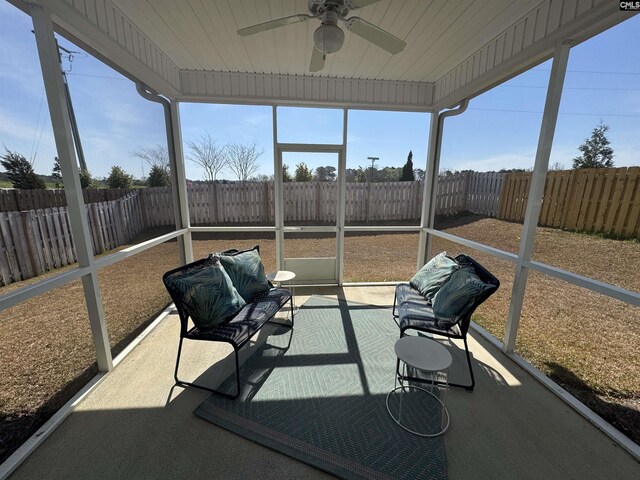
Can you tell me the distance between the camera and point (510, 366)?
230 cm

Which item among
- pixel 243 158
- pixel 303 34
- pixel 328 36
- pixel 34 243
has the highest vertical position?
pixel 303 34

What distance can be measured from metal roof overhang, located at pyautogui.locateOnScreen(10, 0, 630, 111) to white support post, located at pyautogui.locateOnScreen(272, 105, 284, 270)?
0.41 metres

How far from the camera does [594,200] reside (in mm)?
2137

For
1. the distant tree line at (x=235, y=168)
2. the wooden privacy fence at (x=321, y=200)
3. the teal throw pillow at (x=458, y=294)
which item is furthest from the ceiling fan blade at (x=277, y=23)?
the teal throw pillow at (x=458, y=294)

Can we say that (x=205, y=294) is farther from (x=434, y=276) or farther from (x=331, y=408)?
(x=434, y=276)

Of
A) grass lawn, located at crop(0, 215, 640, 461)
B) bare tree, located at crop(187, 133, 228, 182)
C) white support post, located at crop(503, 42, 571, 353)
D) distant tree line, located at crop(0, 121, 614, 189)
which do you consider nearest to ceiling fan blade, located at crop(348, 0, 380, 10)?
white support post, located at crop(503, 42, 571, 353)

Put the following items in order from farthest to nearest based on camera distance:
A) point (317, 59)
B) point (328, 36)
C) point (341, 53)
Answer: point (341, 53)
point (317, 59)
point (328, 36)

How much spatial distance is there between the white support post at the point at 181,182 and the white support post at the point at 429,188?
3486 mm

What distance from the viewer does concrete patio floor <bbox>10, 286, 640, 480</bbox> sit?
Answer: 142 cm

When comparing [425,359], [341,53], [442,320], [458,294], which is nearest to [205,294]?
[425,359]

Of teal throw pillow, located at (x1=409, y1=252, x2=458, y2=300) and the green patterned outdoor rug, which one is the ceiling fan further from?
the green patterned outdoor rug

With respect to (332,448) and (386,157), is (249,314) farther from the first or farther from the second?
(386,157)

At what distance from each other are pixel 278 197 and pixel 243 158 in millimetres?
773

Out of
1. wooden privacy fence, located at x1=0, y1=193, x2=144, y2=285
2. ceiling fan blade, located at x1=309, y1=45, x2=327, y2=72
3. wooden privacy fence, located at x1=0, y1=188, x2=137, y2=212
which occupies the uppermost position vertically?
ceiling fan blade, located at x1=309, y1=45, x2=327, y2=72
